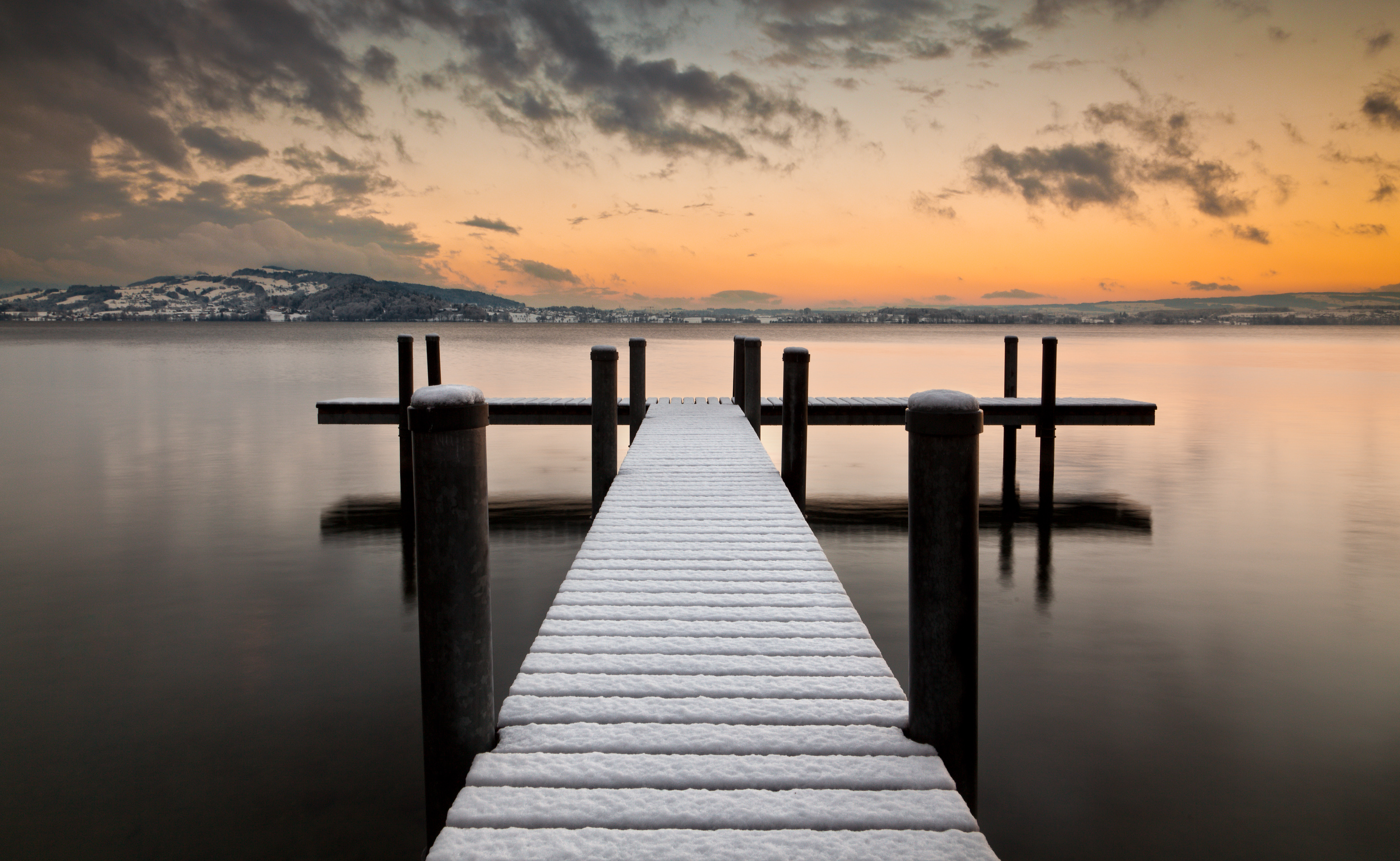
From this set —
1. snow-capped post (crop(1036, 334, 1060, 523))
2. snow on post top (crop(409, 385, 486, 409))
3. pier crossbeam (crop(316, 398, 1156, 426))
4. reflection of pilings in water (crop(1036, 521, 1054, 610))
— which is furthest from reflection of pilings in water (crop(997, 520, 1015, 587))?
snow on post top (crop(409, 385, 486, 409))

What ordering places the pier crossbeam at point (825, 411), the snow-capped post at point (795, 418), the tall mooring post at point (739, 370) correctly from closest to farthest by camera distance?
the snow-capped post at point (795, 418) → the tall mooring post at point (739, 370) → the pier crossbeam at point (825, 411)

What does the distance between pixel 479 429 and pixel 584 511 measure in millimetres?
11109

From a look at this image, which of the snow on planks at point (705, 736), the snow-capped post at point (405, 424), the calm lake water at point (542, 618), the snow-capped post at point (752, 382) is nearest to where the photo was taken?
the snow on planks at point (705, 736)

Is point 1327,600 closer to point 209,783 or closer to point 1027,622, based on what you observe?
point 1027,622

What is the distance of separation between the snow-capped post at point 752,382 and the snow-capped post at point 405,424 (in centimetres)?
469

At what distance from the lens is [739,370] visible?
12.5 meters

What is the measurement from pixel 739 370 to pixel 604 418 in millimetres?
3820

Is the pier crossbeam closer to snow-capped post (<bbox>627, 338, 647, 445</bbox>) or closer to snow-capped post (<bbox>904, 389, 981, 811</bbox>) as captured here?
snow-capped post (<bbox>627, 338, 647, 445</bbox>)

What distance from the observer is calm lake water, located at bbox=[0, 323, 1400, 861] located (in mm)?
5082

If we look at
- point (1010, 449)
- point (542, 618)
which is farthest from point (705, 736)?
point (1010, 449)

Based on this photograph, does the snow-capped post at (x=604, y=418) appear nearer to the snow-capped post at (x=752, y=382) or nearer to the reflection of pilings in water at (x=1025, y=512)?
the snow-capped post at (x=752, y=382)

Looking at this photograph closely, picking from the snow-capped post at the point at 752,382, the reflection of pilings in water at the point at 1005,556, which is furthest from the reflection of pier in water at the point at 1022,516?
the snow-capped post at the point at 752,382

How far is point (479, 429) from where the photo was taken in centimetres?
275

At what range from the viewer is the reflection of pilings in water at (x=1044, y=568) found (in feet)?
31.1
